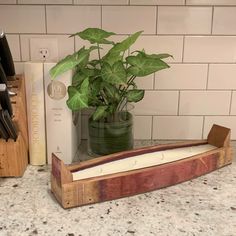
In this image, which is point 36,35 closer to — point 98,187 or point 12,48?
point 12,48

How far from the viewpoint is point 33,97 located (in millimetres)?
881

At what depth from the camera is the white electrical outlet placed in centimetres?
102

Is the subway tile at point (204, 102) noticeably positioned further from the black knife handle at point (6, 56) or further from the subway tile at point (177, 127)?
the black knife handle at point (6, 56)

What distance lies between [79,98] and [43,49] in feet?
0.96

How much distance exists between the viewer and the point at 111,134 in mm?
922

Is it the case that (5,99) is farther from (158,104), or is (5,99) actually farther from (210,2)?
(210,2)

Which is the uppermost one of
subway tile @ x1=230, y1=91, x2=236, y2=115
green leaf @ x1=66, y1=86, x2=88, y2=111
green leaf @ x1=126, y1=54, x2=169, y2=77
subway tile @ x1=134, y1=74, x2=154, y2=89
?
green leaf @ x1=126, y1=54, x2=169, y2=77

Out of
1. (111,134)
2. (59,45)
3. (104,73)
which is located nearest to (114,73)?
(104,73)

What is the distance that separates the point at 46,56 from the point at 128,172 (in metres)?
0.47

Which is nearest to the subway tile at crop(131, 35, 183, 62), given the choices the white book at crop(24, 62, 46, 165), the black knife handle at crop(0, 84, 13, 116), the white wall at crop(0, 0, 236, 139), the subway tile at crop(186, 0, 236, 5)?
the white wall at crop(0, 0, 236, 139)

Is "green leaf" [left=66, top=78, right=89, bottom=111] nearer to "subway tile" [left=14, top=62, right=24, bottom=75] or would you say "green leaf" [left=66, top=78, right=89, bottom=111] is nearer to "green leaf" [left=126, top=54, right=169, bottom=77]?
"green leaf" [left=126, top=54, right=169, bottom=77]

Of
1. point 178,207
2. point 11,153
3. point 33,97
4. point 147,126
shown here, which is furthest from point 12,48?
point 178,207

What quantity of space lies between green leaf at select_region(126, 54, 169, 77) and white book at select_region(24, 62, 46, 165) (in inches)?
8.9

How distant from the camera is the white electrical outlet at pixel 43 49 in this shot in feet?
3.35
